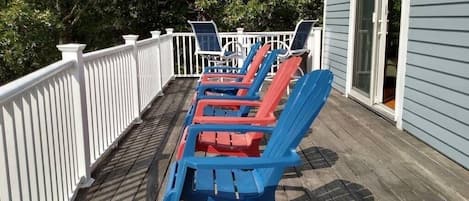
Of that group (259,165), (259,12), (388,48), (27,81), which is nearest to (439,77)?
(388,48)

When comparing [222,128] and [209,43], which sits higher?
[209,43]

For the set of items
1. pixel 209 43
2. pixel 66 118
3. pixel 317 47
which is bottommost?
pixel 66 118

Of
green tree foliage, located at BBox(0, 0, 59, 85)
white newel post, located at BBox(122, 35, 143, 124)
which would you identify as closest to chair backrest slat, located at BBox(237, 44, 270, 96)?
white newel post, located at BBox(122, 35, 143, 124)

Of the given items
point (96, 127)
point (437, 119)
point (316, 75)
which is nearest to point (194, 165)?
point (316, 75)

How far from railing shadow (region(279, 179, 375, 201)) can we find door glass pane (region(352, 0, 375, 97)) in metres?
2.85

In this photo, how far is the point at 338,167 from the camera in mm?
3430

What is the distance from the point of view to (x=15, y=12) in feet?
30.3

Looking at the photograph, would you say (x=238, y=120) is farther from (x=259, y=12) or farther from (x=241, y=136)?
(x=259, y=12)

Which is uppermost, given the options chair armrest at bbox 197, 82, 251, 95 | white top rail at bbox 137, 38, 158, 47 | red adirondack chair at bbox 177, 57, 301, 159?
white top rail at bbox 137, 38, 158, 47

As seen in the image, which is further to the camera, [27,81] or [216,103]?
[216,103]

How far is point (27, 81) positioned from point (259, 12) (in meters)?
9.43

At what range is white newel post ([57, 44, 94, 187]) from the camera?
289cm

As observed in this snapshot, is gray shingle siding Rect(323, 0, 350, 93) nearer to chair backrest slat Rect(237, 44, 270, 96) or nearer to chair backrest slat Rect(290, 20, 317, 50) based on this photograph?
chair backrest slat Rect(290, 20, 317, 50)

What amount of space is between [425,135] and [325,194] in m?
1.65
